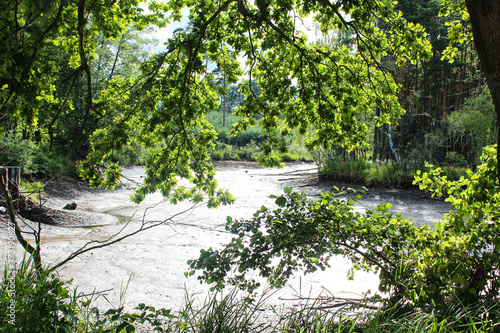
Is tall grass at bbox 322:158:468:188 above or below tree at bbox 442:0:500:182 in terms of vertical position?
below

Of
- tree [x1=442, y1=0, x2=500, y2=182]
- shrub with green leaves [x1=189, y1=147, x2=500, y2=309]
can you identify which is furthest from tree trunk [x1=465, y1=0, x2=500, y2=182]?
shrub with green leaves [x1=189, y1=147, x2=500, y2=309]

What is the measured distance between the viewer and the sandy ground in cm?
423

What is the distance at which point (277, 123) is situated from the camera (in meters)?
3.75

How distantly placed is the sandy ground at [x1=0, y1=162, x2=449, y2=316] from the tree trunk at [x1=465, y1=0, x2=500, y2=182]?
1743 mm

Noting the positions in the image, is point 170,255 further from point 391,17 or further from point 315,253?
point 391,17

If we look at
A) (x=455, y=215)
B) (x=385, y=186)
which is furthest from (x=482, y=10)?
(x=385, y=186)

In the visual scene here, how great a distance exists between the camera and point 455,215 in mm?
2332

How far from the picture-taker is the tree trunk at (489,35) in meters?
1.68

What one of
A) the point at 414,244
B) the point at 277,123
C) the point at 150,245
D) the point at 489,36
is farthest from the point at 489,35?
the point at 150,245

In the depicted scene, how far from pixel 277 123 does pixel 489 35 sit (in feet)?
7.33

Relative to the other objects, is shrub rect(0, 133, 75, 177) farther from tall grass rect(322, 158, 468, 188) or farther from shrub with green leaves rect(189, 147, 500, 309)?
tall grass rect(322, 158, 468, 188)

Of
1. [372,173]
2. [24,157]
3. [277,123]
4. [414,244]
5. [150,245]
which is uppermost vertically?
[277,123]

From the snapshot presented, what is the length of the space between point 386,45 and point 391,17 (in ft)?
1.11

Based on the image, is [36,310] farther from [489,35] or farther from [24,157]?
A: [24,157]
